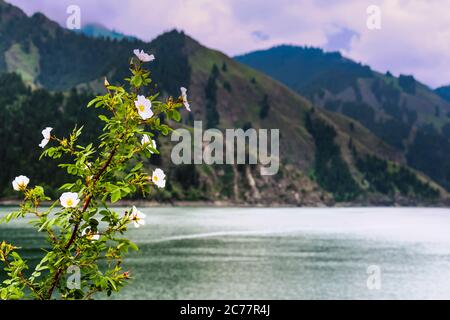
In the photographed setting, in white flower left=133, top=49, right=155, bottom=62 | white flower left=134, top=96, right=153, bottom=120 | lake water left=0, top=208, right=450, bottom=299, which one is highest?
white flower left=133, top=49, right=155, bottom=62

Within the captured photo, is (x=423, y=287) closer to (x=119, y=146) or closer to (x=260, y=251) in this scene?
(x=260, y=251)

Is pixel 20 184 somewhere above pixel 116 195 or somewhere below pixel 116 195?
above

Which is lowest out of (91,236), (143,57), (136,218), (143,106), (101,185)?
(91,236)

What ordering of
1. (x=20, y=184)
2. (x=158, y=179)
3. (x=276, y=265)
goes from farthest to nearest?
(x=276, y=265)
(x=20, y=184)
(x=158, y=179)

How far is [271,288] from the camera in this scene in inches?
3588

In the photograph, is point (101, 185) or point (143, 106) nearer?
point (143, 106)

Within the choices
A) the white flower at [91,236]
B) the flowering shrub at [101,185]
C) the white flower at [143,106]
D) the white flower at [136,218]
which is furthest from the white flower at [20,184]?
the white flower at [143,106]

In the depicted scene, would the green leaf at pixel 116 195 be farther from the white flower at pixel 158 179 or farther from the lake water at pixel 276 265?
the lake water at pixel 276 265


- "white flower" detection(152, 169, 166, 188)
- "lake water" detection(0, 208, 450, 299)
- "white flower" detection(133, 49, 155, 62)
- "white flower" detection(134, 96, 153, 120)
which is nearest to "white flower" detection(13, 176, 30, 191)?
"white flower" detection(152, 169, 166, 188)

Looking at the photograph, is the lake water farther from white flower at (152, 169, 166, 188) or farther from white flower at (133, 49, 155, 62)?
white flower at (133, 49, 155, 62)

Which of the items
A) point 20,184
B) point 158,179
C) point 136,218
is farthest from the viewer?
point 20,184

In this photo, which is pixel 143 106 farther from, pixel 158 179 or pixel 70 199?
pixel 70 199

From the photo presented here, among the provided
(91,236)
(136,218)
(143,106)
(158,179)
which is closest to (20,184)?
(91,236)
